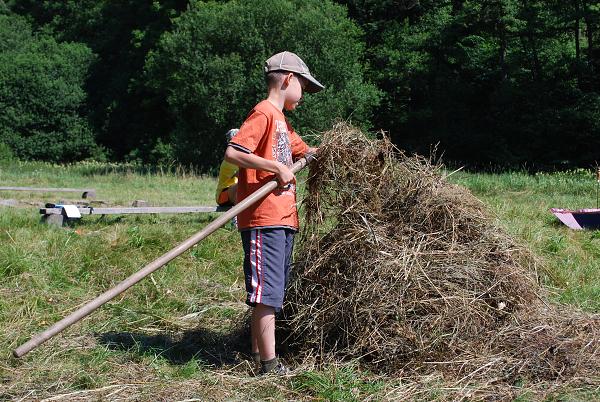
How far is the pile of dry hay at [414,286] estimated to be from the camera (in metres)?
4.47

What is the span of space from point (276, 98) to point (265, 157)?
37 centimetres

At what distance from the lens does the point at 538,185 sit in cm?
1420

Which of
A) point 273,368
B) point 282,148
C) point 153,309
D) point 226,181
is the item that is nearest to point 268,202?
point 282,148

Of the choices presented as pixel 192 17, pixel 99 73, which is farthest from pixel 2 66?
pixel 192 17

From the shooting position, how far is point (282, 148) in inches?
181

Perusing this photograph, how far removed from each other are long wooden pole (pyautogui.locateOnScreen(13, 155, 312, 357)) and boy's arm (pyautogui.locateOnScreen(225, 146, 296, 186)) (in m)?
0.06

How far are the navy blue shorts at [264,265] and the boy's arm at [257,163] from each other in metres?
0.31

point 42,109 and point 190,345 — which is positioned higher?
point 190,345

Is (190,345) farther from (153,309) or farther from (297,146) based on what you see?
(297,146)

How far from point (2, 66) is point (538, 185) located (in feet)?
111

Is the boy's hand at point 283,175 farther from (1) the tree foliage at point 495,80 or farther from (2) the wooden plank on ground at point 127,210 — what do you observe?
(1) the tree foliage at point 495,80

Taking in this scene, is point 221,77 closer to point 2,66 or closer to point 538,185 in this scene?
point 538,185

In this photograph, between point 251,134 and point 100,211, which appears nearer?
point 251,134

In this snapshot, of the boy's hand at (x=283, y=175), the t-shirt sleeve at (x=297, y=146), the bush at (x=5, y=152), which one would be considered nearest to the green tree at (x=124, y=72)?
the bush at (x=5, y=152)
